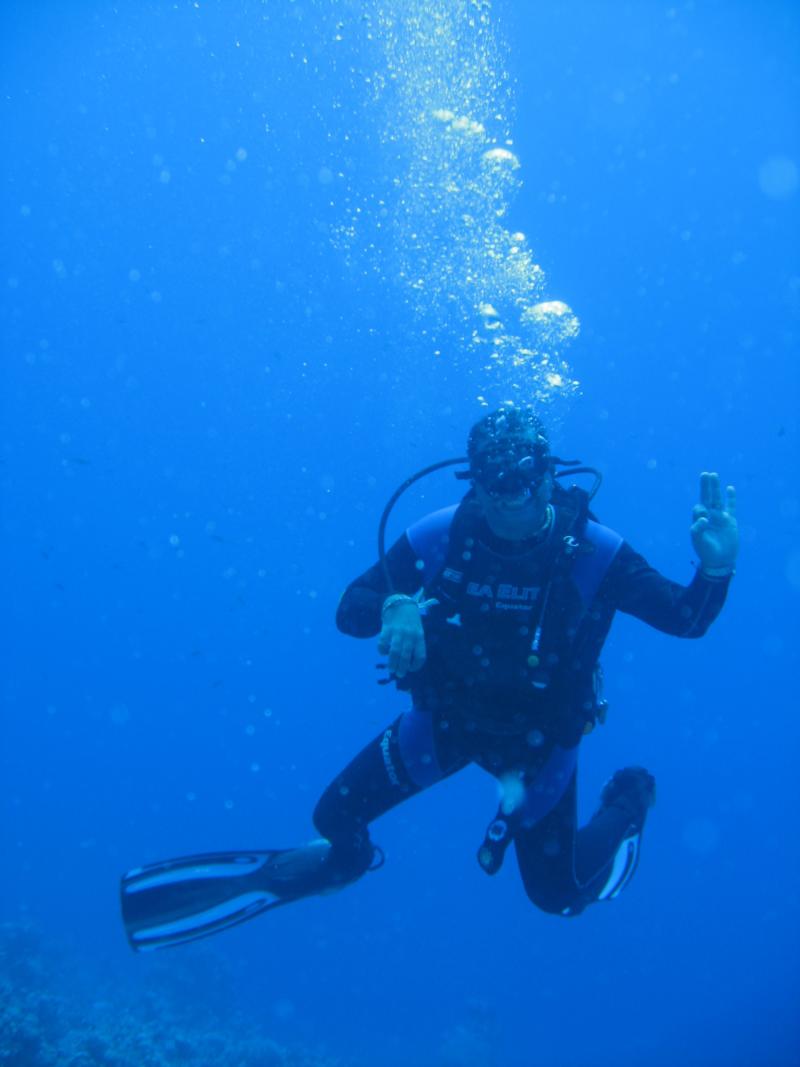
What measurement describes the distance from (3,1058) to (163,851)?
27.6m

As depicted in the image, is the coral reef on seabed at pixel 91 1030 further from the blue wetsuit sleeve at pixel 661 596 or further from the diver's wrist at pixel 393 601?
the blue wetsuit sleeve at pixel 661 596

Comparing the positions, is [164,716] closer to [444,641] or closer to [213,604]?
[213,604]

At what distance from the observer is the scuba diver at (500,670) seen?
3615 millimetres

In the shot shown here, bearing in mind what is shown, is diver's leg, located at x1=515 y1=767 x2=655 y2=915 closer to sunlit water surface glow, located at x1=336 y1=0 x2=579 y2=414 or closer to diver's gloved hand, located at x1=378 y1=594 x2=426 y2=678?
diver's gloved hand, located at x1=378 y1=594 x2=426 y2=678

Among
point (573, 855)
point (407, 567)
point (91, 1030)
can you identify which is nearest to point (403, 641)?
point (407, 567)

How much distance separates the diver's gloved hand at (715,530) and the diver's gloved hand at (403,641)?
1.46 meters

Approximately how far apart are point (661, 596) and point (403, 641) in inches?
59.4

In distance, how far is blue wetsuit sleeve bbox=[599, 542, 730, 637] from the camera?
3604 millimetres

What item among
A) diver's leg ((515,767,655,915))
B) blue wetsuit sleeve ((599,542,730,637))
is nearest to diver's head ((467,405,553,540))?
blue wetsuit sleeve ((599,542,730,637))

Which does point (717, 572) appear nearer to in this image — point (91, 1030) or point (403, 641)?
point (403, 641)

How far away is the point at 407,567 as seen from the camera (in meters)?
4.22

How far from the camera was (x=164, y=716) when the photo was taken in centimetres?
5175

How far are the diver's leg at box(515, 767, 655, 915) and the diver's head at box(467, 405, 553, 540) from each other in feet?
5.33

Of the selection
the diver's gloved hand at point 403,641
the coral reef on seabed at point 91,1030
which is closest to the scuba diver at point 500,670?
the diver's gloved hand at point 403,641
